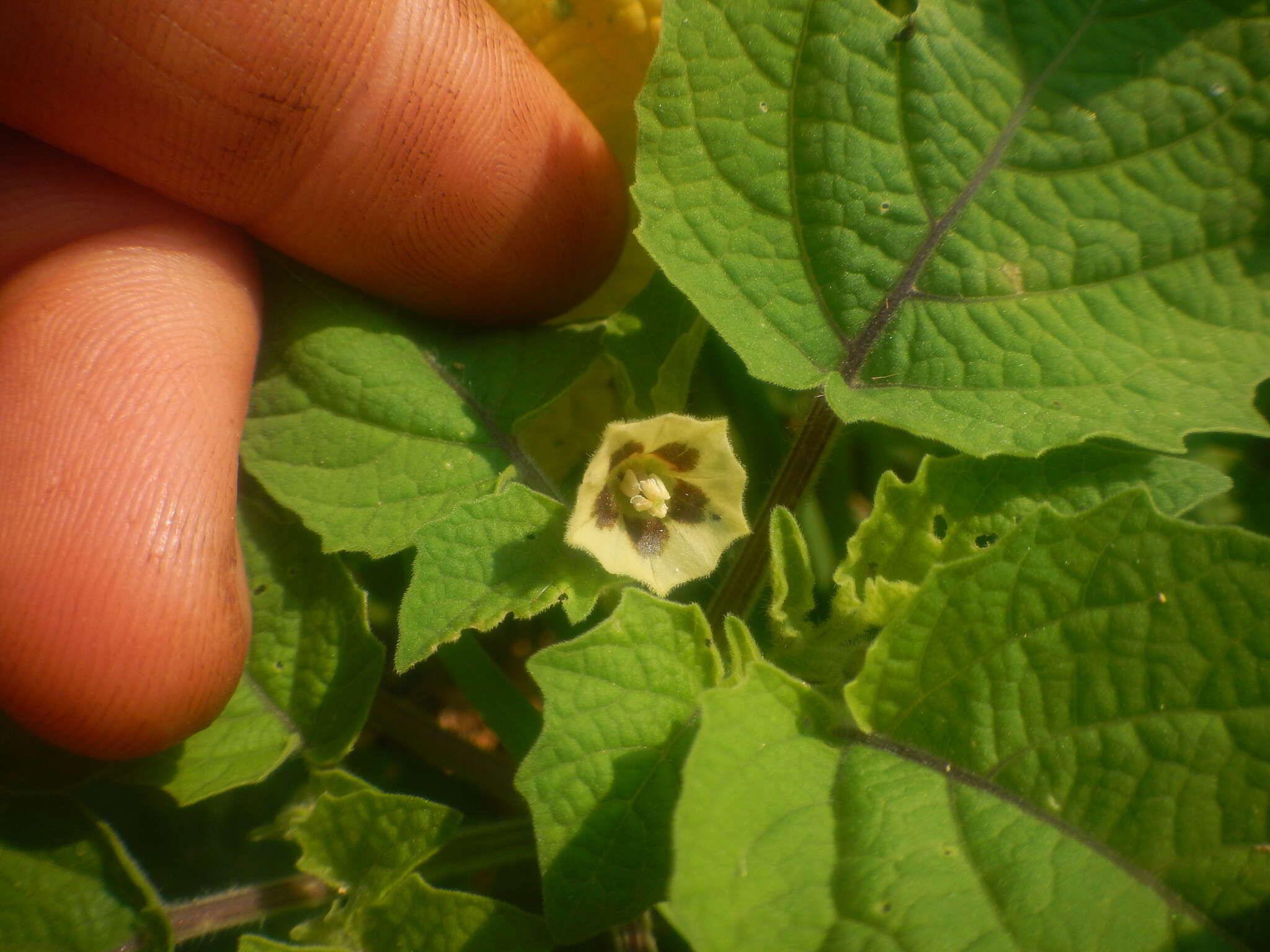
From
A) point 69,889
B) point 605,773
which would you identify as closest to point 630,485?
point 605,773

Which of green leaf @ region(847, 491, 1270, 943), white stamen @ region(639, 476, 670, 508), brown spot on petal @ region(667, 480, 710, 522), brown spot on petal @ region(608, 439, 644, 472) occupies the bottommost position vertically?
brown spot on petal @ region(667, 480, 710, 522)

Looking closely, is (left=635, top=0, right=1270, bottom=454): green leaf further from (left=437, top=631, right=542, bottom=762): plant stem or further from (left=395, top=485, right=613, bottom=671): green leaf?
(left=437, top=631, right=542, bottom=762): plant stem

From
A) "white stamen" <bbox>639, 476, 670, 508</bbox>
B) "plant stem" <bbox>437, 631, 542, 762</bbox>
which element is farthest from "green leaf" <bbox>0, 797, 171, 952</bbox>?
"white stamen" <bbox>639, 476, 670, 508</bbox>

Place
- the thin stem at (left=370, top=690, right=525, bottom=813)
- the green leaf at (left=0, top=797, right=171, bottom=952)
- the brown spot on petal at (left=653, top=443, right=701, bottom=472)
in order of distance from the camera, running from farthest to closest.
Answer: the thin stem at (left=370, top=690, right=525, bottom=813), the green leaf at (left=0, top=797, right=171, bottom=952), the brown spot on petal at (left=653, top=443, right=701, bottom=472)

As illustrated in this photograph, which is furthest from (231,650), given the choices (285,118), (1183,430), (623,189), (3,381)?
(1183,430)

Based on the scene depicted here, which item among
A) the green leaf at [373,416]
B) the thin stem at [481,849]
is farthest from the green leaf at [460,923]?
the green leaf at [373,416]

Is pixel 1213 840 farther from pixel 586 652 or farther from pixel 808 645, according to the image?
pixel 586 652

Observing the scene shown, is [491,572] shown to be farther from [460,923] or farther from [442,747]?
[442,747]

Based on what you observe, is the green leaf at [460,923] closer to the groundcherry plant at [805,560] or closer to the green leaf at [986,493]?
the groundcherry plant at [805,560]
